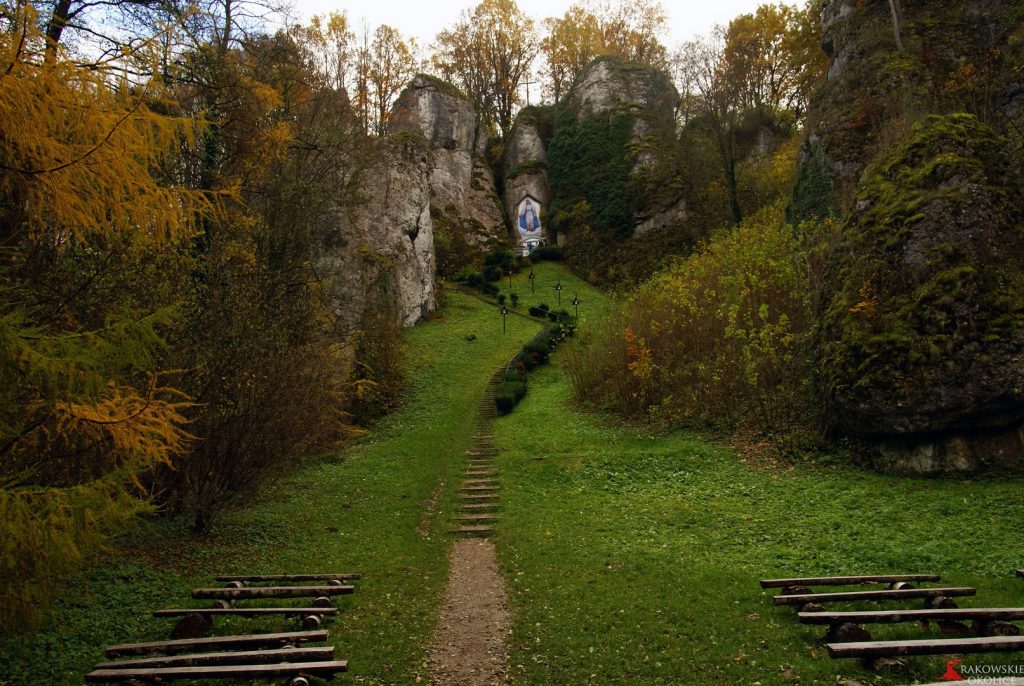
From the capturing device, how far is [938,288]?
41.7ft

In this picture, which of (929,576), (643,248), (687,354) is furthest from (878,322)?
(643,248)

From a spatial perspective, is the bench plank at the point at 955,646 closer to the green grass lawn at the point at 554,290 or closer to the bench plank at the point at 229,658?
the bench plank at the point at 229,658

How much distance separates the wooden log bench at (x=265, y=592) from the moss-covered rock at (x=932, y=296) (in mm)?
10611

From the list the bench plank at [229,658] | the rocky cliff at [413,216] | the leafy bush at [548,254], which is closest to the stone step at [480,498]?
the bench plank at [229,658]

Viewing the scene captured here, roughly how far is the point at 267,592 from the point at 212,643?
67.0 inches

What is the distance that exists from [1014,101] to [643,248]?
24.1 metres

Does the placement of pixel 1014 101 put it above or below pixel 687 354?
above

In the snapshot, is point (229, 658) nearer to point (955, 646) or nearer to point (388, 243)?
point (955, 646)

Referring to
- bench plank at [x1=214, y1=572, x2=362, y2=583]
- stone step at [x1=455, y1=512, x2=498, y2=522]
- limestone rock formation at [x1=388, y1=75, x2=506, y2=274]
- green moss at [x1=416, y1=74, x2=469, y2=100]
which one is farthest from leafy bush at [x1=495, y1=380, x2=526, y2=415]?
green moss at [x1=416, y1=74, x2=469, y2=100]

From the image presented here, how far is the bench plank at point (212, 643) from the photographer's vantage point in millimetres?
5812

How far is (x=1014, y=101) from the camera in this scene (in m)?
16.7

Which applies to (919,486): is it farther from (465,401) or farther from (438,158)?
(438,158)

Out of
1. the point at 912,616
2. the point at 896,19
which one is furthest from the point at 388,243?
the point at 912,616

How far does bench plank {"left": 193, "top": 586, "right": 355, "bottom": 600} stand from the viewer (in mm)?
7422
